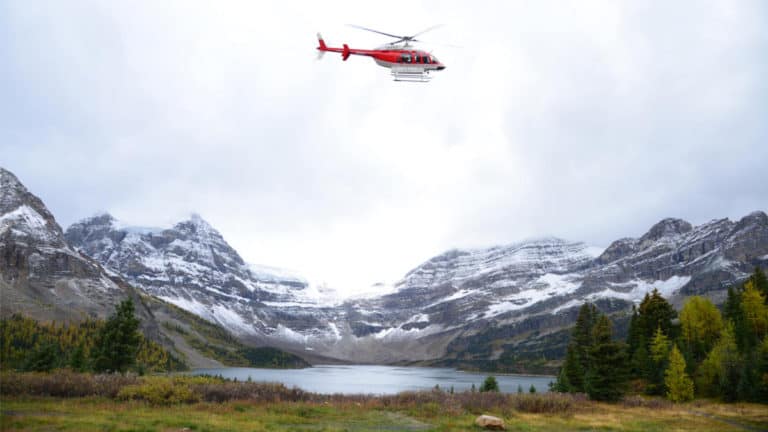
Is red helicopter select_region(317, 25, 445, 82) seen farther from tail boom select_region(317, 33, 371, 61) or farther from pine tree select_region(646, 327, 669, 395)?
pine tree select_region(646, 327, 669, 395)

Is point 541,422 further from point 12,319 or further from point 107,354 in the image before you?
point 12,319

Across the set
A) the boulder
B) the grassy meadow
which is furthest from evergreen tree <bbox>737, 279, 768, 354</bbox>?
the boulder

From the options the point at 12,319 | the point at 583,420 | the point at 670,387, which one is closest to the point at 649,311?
the point at 670,387

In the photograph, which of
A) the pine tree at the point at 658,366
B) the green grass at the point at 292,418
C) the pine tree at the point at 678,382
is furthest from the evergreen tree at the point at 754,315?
the green grass at the point at 292,418

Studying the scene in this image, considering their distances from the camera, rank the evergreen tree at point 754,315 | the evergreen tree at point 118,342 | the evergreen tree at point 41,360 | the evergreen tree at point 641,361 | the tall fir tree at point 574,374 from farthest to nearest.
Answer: the evergreen tree at point 754,315 < the tall fir tree at point 574,374 < the evergreen tree at point 641,361 < the evergreen tree at point 41,360 < the evergreen tree at point 118,342

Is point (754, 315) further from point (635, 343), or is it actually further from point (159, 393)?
point (159, 393)

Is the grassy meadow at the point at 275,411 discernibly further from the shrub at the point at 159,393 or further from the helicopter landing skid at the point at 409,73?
the helicopter landing skid at the point at 409,73
